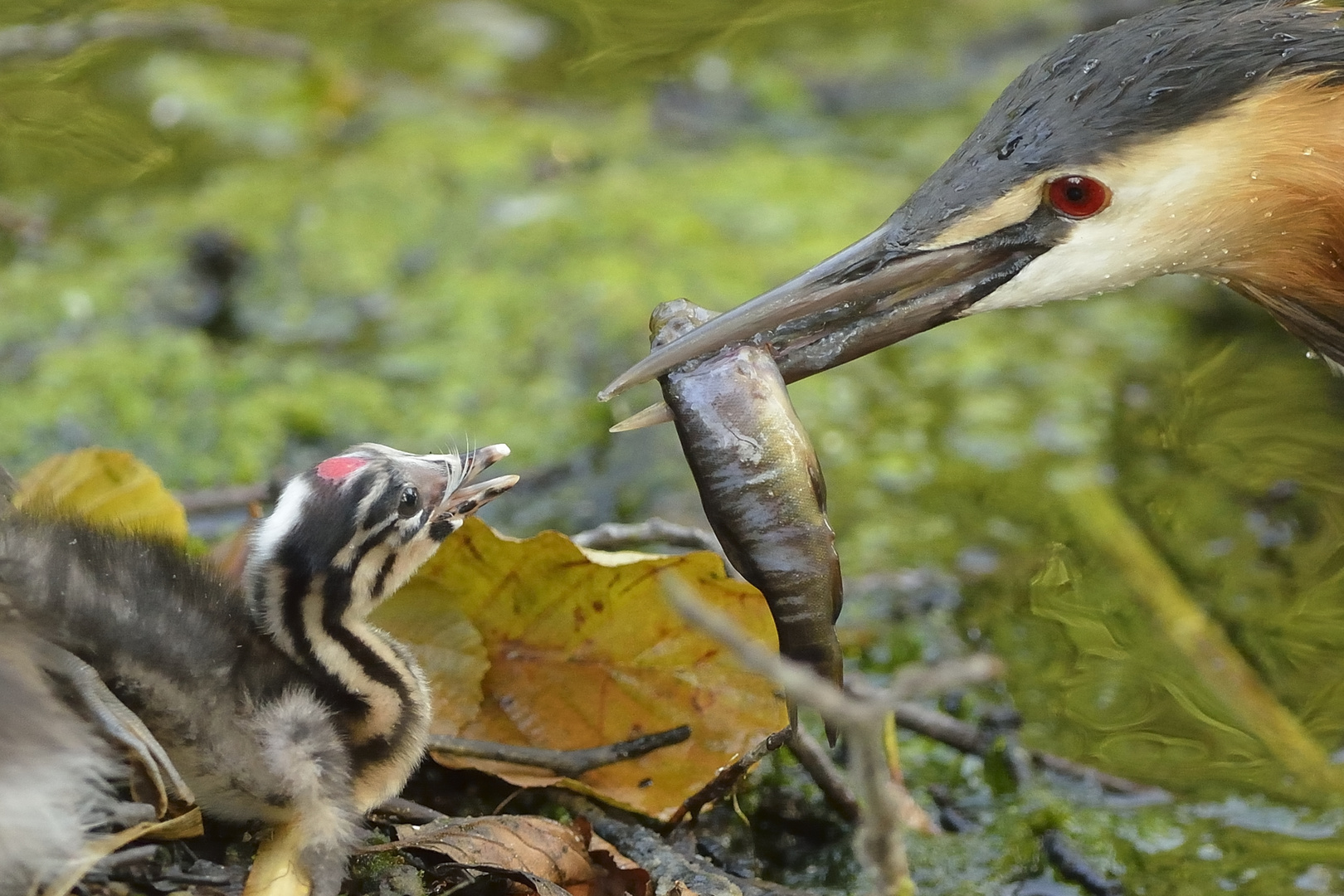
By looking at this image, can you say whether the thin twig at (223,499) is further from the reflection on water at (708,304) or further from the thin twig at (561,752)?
the thin twig at (561,752)

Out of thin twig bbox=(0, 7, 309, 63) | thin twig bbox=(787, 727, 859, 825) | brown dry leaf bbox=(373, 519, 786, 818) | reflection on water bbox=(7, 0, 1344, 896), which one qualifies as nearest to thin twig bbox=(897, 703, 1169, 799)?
reflection on water bbox=(7, 0, 1344, 896)

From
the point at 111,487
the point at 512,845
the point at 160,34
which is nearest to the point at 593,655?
the point at 512,845

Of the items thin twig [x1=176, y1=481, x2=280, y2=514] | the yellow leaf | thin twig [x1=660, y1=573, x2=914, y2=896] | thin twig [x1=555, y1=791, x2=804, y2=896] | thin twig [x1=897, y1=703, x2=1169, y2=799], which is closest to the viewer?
thin twig [x1=660, y1=573, x2=914, y2=896]

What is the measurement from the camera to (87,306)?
471 cm

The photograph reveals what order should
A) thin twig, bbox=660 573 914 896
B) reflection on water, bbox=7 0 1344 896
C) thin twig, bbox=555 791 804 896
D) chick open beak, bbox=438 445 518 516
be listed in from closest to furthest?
thin twig, bbox=660 573 914 896, thin twig, bbox=555 791 804 896, chick open beak, bbox=438 445 518 516, reflection on water, bbox=7 0 1344 896

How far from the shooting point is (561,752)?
271 cm

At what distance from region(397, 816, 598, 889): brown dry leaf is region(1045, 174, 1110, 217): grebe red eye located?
129 cm

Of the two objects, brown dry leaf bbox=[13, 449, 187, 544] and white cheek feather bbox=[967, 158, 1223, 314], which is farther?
brown dry leaf bbox=[13, 449, 187, 544]

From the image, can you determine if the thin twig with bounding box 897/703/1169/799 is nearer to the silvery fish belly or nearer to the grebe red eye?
the silvery fish belly

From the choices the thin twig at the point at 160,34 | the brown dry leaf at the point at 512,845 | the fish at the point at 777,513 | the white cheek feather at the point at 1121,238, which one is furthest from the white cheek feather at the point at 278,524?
the thin twig at the point at 160,34

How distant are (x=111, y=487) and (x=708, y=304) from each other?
210 cm

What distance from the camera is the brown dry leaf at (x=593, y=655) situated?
8.97ft

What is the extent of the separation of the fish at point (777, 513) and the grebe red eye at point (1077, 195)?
65 centimetres

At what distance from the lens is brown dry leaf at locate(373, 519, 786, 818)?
273 centimetres
